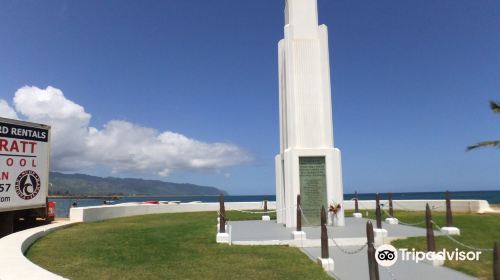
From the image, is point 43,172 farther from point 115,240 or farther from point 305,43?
point 305,43

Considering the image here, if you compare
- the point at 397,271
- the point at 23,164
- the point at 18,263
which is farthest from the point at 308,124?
the point at 18,263

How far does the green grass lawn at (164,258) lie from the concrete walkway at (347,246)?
68 centimetres

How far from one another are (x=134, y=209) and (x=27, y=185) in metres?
12.1

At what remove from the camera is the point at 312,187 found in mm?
18734

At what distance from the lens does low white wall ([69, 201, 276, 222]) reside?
2228 centimetres

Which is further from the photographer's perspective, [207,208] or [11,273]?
[207,208]

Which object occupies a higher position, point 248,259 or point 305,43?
point 305,43

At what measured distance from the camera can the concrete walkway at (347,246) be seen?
9.71 metres

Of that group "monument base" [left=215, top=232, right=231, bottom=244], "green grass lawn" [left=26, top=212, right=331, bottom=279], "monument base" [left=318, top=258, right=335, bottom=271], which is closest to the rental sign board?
"green grass lawn" [left=26, top=212, right=331, bottom=279]

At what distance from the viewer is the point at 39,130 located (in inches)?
672

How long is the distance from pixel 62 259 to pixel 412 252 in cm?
1022

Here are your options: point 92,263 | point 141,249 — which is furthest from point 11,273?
point 141,249

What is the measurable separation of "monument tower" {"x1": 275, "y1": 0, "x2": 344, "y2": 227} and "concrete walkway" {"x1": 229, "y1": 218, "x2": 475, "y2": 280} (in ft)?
5.25

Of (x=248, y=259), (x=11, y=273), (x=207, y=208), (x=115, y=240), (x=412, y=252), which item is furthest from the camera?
(x=207, y=208)
